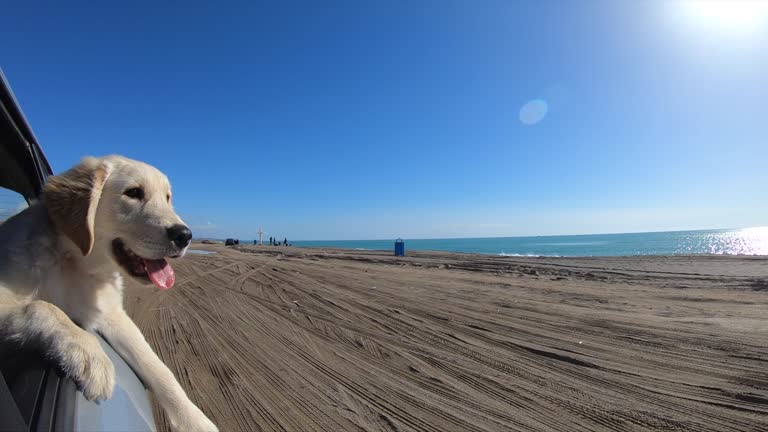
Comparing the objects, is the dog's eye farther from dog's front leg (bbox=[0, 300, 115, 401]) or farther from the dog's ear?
dog's front leg (bbox=[0, 300, 115, 401])

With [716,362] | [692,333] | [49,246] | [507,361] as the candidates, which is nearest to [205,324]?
[49,246]

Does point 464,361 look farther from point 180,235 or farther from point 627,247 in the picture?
point 627,247

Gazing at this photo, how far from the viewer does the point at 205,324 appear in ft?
17.4

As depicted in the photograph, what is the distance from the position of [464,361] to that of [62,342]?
367 cm

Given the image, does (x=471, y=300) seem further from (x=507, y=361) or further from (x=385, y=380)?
(x=385, y=380)

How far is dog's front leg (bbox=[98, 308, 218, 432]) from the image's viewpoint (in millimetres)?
1789

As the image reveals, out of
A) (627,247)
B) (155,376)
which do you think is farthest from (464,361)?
(627,247)

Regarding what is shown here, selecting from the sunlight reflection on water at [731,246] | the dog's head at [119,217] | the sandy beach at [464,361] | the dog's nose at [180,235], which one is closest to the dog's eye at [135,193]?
the dog's head at [119,217]

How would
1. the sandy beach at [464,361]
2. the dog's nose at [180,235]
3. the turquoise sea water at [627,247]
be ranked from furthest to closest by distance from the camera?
the turquoise sea water at [627,247]
the sandy beach at [464,361]
the dog's nose at [180,235]

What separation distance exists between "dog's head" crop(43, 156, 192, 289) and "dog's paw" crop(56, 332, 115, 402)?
2.10ft

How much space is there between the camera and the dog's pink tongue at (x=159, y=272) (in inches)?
82.4

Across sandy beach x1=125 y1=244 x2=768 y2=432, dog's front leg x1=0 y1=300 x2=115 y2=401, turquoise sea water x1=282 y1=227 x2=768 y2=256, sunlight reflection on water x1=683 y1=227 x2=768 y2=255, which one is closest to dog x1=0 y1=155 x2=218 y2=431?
dog's front leg x1=0 y1=300 x2=115 y2=401

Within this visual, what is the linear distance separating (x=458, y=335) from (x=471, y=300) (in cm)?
270

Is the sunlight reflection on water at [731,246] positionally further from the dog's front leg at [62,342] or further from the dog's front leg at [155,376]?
the dog's front leg at [62,342]
